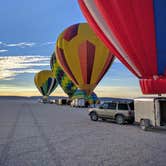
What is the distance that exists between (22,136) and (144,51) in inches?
344

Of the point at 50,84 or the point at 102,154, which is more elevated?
the point at 50,84

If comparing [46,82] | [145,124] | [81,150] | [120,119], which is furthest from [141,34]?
[46,82]

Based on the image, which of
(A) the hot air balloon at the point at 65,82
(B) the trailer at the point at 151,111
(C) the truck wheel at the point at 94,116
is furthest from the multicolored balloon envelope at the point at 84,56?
(B) the trailer at the point at 151,111

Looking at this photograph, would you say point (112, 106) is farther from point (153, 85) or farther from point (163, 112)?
point (163, 112)

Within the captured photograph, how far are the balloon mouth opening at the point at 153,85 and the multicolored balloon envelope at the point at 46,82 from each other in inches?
2792

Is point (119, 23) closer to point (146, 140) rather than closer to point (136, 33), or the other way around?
point (136, 33)

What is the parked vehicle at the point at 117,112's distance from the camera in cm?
1989

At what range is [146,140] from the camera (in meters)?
13.4

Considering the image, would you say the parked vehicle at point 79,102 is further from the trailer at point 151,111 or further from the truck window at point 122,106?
the trailer at point 151,111

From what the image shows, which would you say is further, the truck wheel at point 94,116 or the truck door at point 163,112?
the truck wheel at point 94,116

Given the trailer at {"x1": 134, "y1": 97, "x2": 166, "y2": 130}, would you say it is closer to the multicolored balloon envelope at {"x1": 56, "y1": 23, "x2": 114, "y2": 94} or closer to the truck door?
the truck door

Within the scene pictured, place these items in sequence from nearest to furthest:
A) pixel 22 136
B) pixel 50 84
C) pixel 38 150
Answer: pixel 38 150 → pixel 22 136 → pixel 50 84

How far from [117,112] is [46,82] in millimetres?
70373

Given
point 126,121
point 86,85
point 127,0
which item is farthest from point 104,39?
point 86,85
